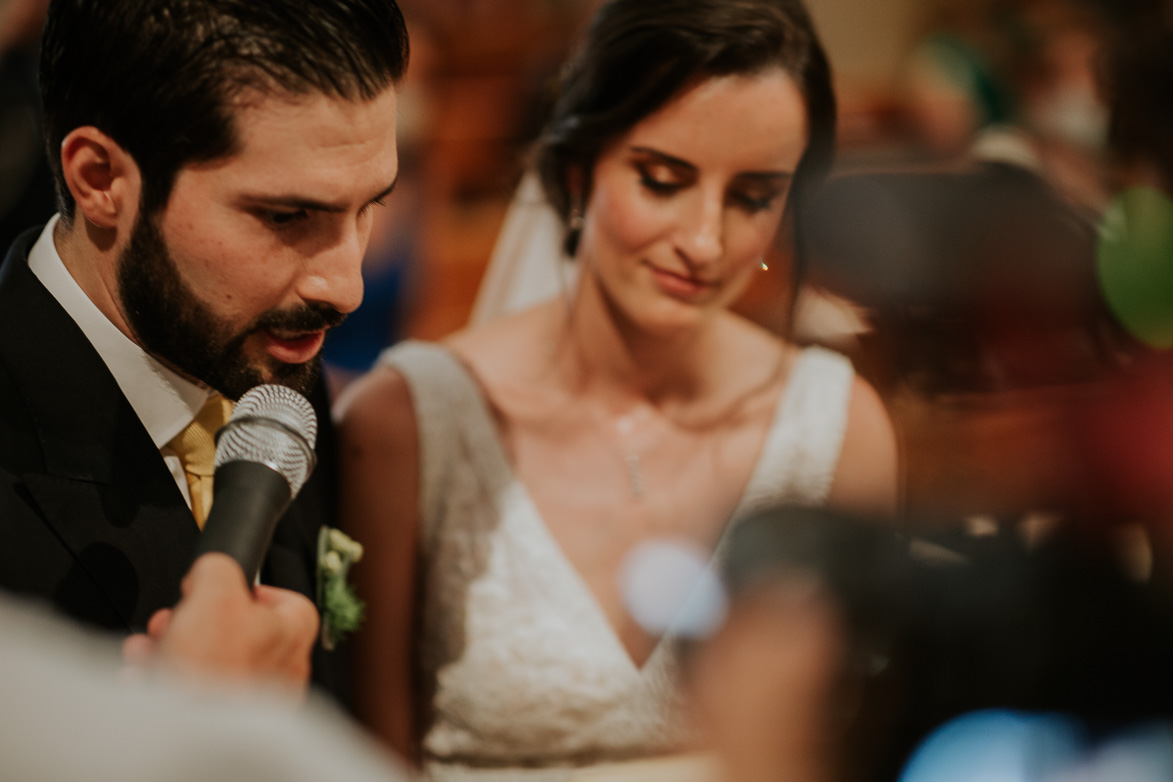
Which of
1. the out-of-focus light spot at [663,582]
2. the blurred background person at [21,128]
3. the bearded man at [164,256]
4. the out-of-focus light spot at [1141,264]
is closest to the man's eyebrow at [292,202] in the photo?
the bearded man at [164,256]

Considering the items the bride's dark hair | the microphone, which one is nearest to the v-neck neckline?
the bride's dark hair

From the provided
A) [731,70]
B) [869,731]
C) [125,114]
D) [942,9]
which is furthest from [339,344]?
[942,9]

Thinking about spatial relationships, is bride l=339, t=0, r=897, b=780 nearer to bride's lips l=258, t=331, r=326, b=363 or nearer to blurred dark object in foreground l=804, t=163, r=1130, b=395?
blurred dark object in foreground l=804, t=163, r=1130, b=395

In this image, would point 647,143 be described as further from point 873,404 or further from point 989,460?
point 989,460

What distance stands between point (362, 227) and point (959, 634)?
754 millimetres

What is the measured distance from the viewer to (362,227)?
2.47 ft

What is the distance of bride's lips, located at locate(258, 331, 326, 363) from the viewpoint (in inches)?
29.2

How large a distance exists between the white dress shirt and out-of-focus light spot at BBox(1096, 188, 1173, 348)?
4.50ft

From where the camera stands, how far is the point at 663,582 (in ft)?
4.58

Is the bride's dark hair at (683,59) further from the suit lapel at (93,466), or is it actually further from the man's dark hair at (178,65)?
the suit lapel at (93,466)

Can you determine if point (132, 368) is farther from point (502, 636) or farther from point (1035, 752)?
point (1035, 752)

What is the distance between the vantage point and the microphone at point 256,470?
1.88ft

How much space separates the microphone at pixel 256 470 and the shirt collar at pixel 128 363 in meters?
0.12

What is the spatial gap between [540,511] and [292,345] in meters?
0.72
